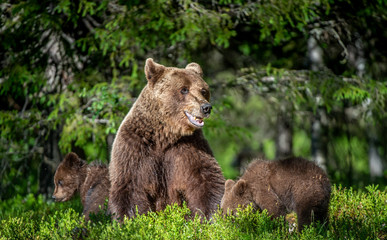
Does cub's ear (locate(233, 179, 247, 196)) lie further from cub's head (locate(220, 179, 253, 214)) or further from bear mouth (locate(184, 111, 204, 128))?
bear mouth (locate(184, 111, 204, 128))

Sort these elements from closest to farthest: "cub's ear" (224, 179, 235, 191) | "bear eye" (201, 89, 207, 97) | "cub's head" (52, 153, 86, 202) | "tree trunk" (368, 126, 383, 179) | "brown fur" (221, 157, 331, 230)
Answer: "brown fur" (221, 157, 331, 230)
"cub's ear" (224, 179, 235, 191)
"bear eye" (201, 89, 207, 97)
"cub's head" (52, 153, 86, 202)
"tree trunk" (368, 126, 383, 179)

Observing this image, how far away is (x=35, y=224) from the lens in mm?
5586

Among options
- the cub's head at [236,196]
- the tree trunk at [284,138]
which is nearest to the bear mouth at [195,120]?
the cub's head at [236,196]

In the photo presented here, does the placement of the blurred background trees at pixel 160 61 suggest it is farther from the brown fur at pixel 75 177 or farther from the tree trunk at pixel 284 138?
the brown fur at pixel 75 177

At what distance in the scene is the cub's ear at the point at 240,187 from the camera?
5312mm

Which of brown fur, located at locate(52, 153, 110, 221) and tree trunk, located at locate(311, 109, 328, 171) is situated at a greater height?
brown fur, located at locate(52, 153, 110, 221)

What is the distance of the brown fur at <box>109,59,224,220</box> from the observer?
5.38 meters

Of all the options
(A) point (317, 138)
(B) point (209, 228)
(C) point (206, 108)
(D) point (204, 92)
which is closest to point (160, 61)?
(A) point (317, 138)

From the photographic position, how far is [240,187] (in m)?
5.33

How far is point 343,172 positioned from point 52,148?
21.3ft

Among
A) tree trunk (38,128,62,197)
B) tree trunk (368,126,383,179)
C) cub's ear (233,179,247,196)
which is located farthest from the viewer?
tree trunk (368,126,383,179)

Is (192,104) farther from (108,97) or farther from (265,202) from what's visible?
(108,97)

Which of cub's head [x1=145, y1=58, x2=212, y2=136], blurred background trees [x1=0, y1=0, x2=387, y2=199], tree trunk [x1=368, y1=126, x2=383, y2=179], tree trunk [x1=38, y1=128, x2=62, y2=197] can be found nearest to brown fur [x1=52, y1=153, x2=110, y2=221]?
cub's head [x1=145, y1=58, x2=212, y2=136]

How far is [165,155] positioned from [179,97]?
2.13 ft
